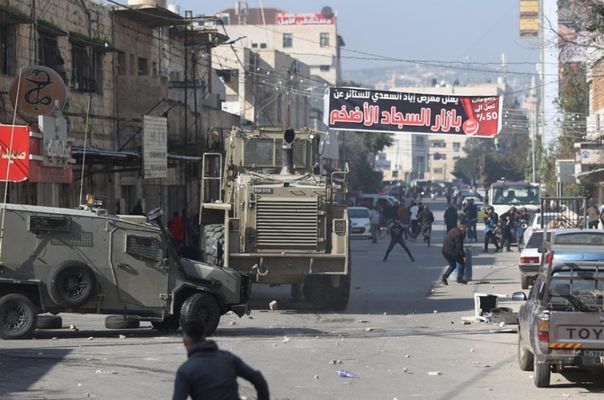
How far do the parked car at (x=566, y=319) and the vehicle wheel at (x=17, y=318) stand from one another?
23.5 feet

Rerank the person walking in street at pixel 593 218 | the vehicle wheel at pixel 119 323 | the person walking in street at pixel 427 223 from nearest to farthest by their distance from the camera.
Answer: the vehicle wheel at pixel 119 323 → the person walking in street at pixel 593 218 → the person walking in street at pixel 427 223

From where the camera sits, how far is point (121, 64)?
36750mm

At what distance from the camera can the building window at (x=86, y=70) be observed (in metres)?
32.0

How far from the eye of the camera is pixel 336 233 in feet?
71.6

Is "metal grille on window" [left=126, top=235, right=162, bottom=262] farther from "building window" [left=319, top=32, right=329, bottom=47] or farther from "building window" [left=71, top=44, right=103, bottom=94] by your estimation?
"building window" [left=319, top=32, right=329, bottom=47]

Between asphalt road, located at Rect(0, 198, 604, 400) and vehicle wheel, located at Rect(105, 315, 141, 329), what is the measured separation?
0.77 feet

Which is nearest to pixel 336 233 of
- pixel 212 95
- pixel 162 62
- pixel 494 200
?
pixel 162 62

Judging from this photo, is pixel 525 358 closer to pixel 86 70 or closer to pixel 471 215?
pixel 86 70

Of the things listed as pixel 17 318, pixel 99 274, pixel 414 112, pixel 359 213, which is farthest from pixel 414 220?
pixel 17 318

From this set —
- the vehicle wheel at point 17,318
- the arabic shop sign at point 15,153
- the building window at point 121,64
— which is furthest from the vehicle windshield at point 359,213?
the vehicle wheel at point 17,318

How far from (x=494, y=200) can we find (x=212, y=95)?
16.5m

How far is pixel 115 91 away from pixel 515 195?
2771 centimetres

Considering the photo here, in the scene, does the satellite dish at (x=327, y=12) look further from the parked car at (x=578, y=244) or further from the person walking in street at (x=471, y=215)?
the parked car at (x=578, y=244)

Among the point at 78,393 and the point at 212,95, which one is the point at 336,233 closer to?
the point at 78,393
